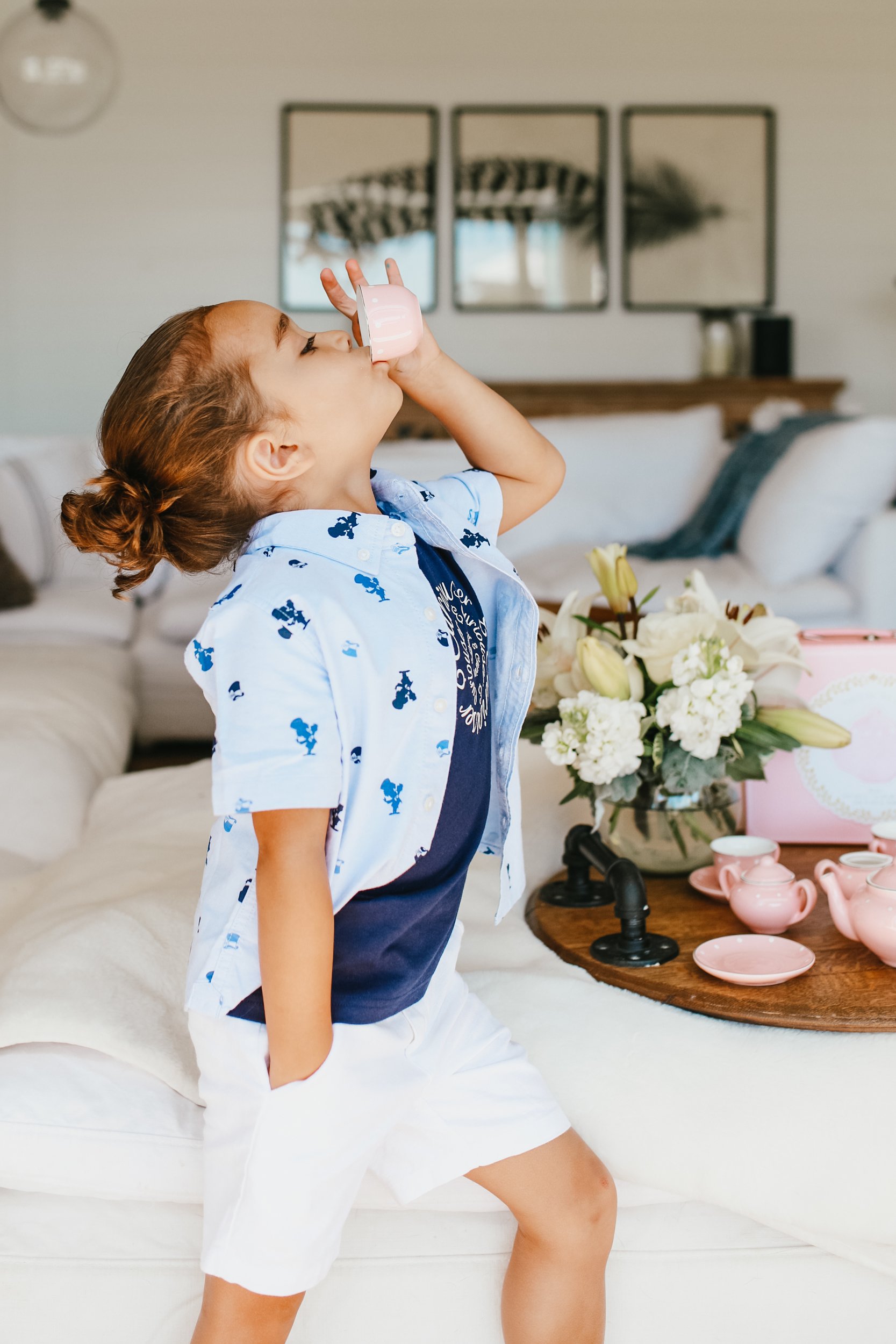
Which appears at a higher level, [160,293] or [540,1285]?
[160,293]

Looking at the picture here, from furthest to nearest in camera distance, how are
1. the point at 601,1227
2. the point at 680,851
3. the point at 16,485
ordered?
the point at 16,485 → the point at 680,851 → the point at 601,1227

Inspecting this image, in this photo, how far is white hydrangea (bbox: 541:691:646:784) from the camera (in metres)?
1.15

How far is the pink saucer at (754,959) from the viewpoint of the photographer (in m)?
1.01

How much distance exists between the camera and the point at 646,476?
3.87 m

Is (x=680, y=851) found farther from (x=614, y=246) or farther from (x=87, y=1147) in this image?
(x=614, y=246)

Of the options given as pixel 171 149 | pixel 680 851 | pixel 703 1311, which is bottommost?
pixel 703 1311

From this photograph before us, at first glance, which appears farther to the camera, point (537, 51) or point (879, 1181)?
point (537, 51)

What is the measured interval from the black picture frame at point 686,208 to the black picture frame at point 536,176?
8cm

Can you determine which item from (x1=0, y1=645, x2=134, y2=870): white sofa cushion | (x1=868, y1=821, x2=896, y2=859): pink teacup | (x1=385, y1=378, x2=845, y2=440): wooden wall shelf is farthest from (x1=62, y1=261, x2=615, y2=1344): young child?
(x1=385, y1=378, x2=845, y2=440): wooden wall shelf

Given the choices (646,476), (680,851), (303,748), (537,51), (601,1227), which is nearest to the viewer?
(303,748)

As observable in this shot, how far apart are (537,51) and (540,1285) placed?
199 inches

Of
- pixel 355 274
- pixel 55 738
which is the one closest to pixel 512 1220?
pixel 355 274

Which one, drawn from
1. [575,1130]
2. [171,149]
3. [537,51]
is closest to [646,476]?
[537,51]

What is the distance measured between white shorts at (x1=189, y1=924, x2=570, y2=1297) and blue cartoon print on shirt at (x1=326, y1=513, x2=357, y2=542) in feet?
1.18
